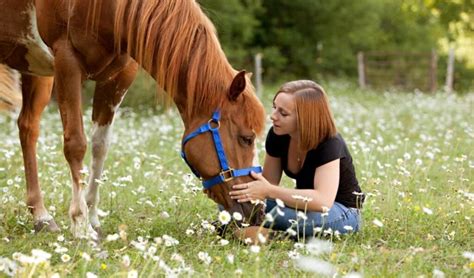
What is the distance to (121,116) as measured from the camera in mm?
14766

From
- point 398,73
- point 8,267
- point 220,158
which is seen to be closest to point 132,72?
point 220,158

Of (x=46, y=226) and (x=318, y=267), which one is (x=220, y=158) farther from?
(x=46, y=226)

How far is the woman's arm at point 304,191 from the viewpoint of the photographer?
430 centimetres

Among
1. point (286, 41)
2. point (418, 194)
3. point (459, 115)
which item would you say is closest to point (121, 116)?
point (459, 115)

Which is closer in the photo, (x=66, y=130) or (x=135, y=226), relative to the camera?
(x=66, y=130)

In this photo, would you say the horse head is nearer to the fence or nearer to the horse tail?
the horse tail

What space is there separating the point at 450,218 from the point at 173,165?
3.61m

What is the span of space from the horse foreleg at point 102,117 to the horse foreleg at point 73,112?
47 centimetres

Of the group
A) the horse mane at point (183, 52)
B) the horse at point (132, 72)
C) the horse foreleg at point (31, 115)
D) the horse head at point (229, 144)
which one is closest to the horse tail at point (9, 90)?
the horse foreleg at point (31, 115)

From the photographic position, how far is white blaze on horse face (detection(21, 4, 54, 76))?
491 centimetres

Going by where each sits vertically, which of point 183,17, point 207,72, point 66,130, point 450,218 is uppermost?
point 183,17

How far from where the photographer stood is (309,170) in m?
4.71

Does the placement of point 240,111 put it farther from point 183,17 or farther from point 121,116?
point 121,116

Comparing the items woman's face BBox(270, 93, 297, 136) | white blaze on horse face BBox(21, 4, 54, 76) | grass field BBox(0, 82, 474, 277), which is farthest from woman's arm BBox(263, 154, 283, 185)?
white blaze on horse face BBox(21, 4, 54, 76)
